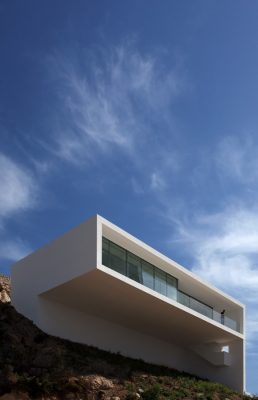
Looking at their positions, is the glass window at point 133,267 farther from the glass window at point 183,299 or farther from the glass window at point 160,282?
the glass window at point 183,299

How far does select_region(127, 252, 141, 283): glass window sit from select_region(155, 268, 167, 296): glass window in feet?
4.27

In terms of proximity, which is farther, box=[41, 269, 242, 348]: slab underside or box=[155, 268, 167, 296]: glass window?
box=[155, 268, 167, 296]: glass window

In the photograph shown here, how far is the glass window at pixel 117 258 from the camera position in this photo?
22844mm

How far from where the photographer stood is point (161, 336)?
30.2m

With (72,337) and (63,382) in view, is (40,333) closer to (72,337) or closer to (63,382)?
(72,337)

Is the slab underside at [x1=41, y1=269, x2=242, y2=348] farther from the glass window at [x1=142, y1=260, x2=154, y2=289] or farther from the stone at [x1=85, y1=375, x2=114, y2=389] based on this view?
the stone at [x1=85, y1=375, x2=114, y2=389]

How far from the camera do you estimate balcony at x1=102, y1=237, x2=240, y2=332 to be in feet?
75.4

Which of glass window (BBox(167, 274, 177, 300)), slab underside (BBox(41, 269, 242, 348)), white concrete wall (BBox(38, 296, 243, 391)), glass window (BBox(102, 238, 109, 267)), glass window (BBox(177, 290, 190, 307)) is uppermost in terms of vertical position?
glass window (BBox(102, 238, 109, 267))

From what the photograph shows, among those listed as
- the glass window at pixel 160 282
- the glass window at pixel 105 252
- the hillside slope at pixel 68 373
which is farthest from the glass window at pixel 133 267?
the hillside slope at pixel 68 373

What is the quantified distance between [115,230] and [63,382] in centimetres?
655

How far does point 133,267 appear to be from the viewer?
79.3ft

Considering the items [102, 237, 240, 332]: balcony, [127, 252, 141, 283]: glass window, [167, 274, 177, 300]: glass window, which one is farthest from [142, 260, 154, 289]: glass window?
[167, 274, 177, 300]: glass window

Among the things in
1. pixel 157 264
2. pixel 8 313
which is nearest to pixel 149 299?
pixel 157 264

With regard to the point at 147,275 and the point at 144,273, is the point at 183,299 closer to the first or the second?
the point at 147,275
